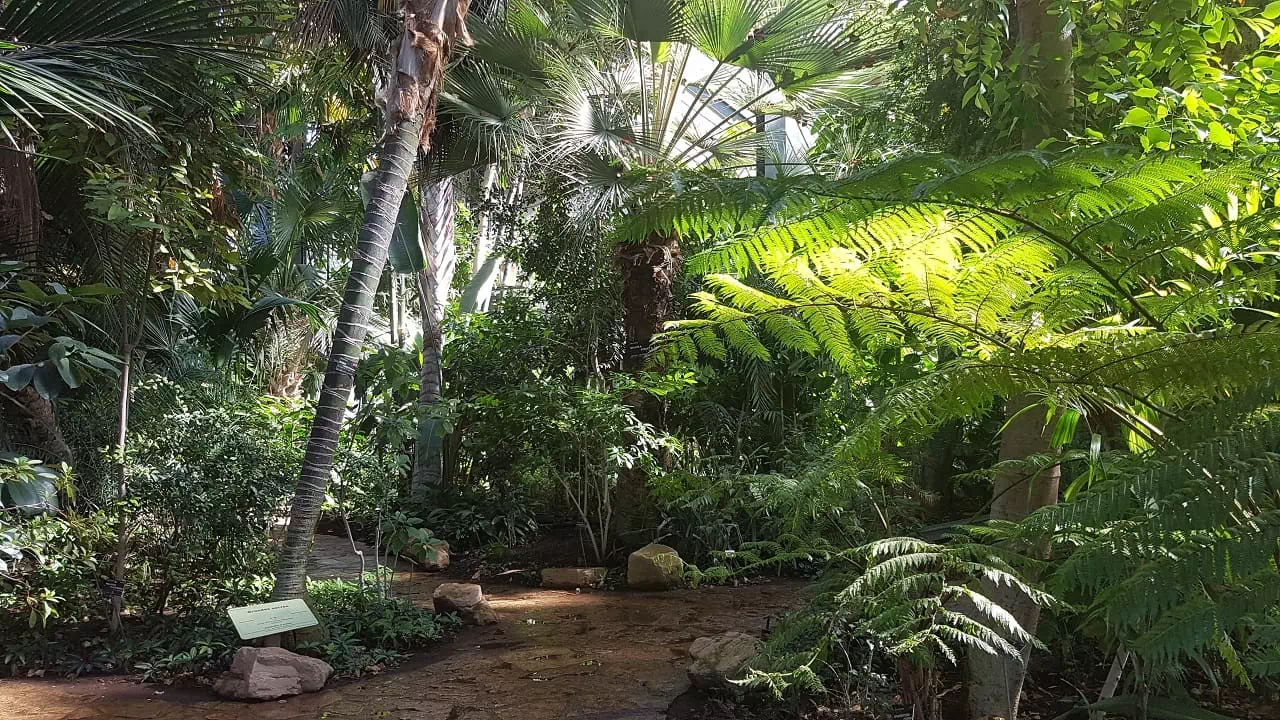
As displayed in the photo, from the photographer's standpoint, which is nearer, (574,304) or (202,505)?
(202,505)

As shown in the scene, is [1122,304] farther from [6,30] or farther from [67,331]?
[67,331]

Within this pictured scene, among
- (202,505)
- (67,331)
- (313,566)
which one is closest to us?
(202,505)

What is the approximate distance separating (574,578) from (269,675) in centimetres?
308

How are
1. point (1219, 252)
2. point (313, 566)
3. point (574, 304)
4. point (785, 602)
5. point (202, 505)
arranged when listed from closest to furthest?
point (1219, 252)
point (202, 505)
point (785, 602)
point (313, 566)
point (574, 304)

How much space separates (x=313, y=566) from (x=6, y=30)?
4915mm

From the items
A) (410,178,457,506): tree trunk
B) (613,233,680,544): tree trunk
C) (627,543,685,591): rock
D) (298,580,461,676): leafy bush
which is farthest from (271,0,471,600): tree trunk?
(410,178,457,506): tree trunk

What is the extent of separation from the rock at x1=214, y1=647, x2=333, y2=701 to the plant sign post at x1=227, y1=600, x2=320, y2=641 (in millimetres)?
97

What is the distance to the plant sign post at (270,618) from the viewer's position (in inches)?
155

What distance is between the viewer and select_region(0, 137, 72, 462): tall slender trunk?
4.47 metres

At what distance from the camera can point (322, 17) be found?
643 centimetres

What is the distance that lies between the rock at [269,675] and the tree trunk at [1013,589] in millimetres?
3049

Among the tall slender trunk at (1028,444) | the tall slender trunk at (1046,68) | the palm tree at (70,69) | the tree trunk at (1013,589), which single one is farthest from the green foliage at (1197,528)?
the palm tree at (70,69)

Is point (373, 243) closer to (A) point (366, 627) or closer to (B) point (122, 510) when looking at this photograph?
(B) point (122, 510)

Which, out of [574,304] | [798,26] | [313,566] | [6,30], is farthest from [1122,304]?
[313,566]
